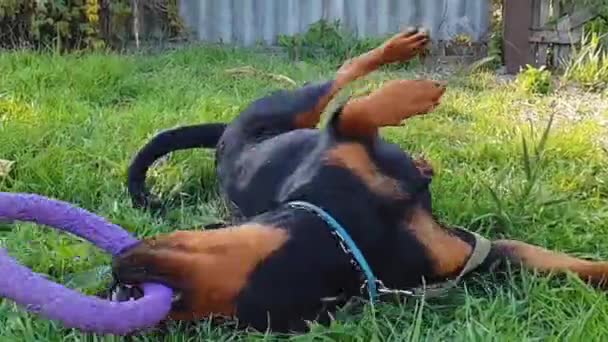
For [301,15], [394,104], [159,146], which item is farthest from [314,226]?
[301,15]

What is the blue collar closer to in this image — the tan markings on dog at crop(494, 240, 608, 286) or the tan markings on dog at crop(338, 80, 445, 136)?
the tan markings on dog at crop(338, 80, 445, 136)

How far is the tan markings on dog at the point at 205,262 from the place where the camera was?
1488mm

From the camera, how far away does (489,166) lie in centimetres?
306

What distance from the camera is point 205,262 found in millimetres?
1501

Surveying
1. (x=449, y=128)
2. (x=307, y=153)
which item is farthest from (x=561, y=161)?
(x=307, y=153)

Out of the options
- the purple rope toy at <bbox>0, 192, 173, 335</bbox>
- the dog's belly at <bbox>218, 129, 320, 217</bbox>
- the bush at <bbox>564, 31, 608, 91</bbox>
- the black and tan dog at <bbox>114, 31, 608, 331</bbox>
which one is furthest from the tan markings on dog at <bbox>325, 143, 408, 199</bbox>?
the bush at <bbox>564, 31, 608, 91</bbox>

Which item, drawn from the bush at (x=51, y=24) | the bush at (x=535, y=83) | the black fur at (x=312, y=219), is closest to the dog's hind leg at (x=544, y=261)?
the black fur at (x=312, y=219)

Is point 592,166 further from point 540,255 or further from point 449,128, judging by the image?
point 540,255

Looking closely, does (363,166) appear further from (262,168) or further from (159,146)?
(159,146)

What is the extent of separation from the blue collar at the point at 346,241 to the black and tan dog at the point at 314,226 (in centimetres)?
2

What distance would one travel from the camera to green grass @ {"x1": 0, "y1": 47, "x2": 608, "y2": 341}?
73.0 inches

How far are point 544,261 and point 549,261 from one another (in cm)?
1

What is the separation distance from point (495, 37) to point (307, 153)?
4.03 metres

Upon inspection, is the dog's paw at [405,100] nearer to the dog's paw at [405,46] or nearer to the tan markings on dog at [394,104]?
the tan markings on dog at [394,104]
